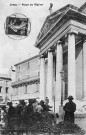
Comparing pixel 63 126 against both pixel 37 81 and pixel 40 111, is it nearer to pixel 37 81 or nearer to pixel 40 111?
pixel 40 111

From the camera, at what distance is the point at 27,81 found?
2317 inches

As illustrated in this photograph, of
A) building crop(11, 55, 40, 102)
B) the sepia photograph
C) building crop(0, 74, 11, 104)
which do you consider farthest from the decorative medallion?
building crop(0, 74, 11, 104)

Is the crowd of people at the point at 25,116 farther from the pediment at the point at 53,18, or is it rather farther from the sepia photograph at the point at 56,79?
the pediment at the point at 53,18

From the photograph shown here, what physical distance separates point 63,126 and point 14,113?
270 cm

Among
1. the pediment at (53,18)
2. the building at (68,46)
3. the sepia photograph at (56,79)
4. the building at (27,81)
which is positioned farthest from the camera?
the building at (27,81)

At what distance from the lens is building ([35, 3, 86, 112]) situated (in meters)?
23.2

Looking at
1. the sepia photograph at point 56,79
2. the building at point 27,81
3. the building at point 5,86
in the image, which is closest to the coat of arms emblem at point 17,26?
the sepia photograph at point 56,79

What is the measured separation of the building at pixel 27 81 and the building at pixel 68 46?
24.3 metres

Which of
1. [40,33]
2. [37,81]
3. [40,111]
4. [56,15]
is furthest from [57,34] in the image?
[37,81]

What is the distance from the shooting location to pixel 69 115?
11969 millimetres

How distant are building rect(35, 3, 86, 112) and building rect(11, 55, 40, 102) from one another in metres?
24.3

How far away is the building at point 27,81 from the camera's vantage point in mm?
56312

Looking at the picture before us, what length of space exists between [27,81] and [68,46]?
35740 millimetres

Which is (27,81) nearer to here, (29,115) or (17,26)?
(17,26)
